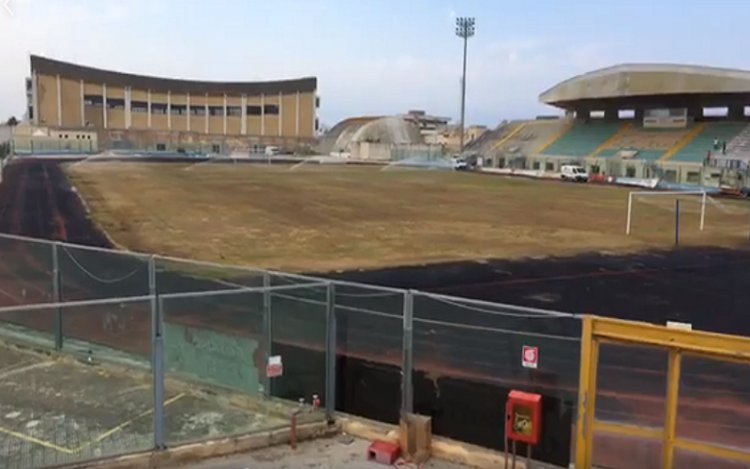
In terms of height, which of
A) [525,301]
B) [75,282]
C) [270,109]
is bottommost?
[525,301]

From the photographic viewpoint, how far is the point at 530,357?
8.62 m

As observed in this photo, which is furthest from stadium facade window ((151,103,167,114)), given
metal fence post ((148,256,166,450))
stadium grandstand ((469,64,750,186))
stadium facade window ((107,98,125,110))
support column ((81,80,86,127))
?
metal fence post ((148,256,166,450))

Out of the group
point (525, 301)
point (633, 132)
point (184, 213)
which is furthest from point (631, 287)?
point (633, 132)

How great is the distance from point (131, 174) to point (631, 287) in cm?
6293

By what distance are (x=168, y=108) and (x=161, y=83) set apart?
5.72 meters

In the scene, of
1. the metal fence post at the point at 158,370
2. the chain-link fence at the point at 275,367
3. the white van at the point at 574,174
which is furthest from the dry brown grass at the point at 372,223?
the white van at the point at 574,174

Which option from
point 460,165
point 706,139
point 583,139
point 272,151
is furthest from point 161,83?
point 706,139

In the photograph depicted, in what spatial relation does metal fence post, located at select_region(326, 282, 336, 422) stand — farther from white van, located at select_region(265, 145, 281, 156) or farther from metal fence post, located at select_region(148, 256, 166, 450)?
white van, located at select_region(265, 145, 281, 156)

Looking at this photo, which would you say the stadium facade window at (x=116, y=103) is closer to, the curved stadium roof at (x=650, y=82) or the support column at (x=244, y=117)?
the support column at (x=244, y=117)

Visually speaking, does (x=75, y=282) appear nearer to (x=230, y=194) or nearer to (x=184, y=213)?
(x=184, y=213)

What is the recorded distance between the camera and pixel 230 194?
52500mm

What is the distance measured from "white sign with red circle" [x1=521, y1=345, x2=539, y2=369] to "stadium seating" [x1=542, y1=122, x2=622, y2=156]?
9244 centimetres

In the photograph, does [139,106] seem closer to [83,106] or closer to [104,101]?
[104,101]

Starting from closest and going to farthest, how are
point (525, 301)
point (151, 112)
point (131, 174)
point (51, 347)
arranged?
point (51, 347), point (525, 301), point (131, 174), point (151, 112)
